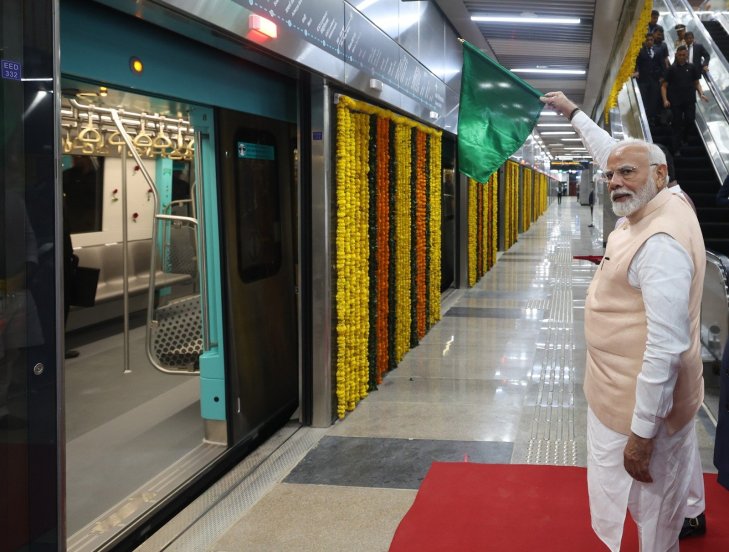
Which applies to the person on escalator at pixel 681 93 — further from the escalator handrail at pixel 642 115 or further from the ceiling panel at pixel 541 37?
the ceiling panel at pixel 541 37

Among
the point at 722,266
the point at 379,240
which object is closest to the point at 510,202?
the point at 379,240

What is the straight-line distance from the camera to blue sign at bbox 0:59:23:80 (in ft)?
6.99

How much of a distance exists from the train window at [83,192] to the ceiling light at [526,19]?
16.4 ft

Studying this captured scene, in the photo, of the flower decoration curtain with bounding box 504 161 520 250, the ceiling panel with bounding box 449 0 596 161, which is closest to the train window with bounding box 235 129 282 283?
the ceiling panel with bounding box 449 0 596 161

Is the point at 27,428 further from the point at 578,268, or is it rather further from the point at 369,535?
the point at 578,268

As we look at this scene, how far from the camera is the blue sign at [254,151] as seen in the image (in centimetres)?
466

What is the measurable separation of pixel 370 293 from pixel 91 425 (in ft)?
7.32

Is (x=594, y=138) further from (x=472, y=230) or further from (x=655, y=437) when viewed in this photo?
(x=472, y=230)

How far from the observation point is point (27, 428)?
230cm

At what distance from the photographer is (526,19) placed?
9.48 metres

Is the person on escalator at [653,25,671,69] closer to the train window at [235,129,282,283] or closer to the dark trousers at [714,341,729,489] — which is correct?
the train window at [235,129,282,283]

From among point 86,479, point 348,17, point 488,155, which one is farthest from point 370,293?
point 86,479

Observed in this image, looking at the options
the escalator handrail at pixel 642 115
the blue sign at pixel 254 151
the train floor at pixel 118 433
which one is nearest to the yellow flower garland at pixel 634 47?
the escalator handrail at pixel 642 115

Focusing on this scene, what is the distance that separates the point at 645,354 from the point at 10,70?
6.66 feet
